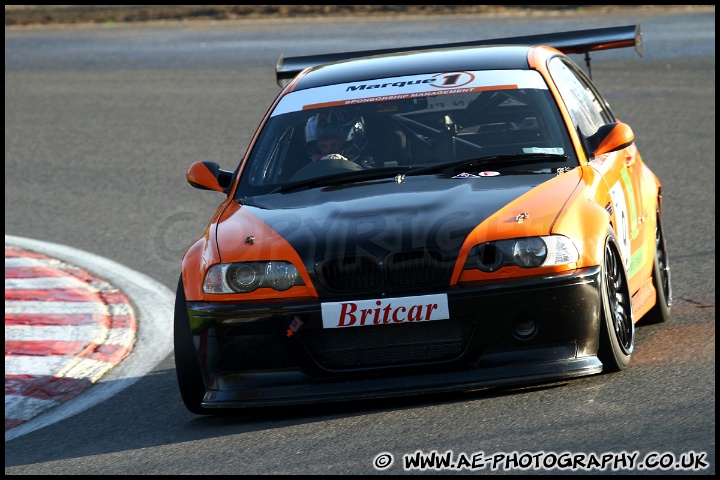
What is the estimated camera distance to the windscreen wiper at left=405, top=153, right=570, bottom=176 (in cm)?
619

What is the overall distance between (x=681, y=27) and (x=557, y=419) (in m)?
16.6

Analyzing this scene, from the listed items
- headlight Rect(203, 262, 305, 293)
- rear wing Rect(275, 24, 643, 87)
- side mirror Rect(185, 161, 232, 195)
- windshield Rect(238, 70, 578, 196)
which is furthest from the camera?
rear wing Rect(275, 24, 643, 87)

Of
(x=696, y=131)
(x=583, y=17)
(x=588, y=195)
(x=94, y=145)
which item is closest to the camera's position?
(x=588, y=195)

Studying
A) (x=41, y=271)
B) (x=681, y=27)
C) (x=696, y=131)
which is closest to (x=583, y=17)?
(x=681, y=27)

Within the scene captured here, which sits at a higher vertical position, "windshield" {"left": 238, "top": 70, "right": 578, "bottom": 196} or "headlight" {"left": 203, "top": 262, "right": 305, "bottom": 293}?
"windshield" {"left": 238, "top": 70, "right": 578, "bottom": 196}

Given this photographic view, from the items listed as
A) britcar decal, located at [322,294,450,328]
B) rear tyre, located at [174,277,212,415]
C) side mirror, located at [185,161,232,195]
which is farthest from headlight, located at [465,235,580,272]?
side mirror, located at [185,161,232,195]

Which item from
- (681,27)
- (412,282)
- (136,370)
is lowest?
(136,370)

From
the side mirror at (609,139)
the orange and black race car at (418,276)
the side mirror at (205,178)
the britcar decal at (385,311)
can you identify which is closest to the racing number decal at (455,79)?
the orange and black race car at (418,276)

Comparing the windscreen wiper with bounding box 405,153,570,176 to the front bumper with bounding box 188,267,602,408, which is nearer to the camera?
the front bumper with bounding box 188,267,602,408

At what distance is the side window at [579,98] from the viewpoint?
6715mm

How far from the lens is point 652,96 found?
15039mm

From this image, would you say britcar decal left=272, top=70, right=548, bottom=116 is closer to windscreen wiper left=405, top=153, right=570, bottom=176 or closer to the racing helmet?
the racing helmet

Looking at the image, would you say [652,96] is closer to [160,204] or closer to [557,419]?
[160,204]

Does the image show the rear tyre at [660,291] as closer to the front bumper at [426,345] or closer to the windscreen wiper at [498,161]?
the windscreen wiper at [498,161]
